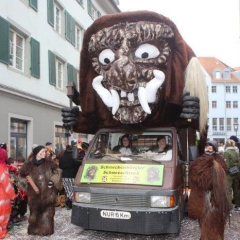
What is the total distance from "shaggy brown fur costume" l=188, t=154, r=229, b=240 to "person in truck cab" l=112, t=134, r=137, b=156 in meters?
1.43

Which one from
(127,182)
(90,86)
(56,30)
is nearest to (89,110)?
(90,86)

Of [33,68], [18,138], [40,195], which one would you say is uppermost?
[33,68]

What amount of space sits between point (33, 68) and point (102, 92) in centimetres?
854

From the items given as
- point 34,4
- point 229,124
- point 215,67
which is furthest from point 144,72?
point 215,67

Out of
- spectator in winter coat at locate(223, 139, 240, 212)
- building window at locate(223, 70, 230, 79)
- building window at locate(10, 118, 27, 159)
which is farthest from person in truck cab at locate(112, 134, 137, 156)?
building window at locate(223, 70, 230, 79)

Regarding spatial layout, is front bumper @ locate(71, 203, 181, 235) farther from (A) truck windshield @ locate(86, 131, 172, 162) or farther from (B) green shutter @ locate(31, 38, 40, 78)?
(B) green shutter @ locate(31, 38, 40, 78)

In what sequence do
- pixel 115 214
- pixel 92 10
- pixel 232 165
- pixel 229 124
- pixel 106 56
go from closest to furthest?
pixel 115 214, pixel 106 56, pixel 232 165, pixel 92 10, pixel 229 124

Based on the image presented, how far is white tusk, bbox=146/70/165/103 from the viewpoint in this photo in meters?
6.74

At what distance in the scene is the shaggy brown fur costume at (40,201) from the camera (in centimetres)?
686

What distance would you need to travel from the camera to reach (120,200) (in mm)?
5973

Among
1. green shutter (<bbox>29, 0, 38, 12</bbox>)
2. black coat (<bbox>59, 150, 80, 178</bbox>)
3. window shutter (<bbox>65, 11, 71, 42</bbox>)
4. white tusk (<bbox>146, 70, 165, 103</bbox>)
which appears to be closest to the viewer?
white tusk (<bbox>146, 70, 165, 103</bbox>)

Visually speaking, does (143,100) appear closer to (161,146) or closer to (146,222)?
(161,146)

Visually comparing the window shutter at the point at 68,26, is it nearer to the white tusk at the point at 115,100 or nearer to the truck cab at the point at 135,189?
the white tusk at the point at 115,100

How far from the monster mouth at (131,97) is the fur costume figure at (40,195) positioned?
1.52m
